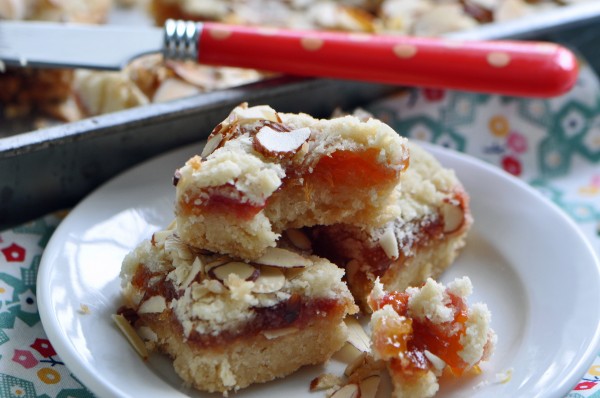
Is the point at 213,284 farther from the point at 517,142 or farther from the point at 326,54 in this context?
the point at 517,142

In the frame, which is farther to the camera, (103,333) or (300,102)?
(300,102)

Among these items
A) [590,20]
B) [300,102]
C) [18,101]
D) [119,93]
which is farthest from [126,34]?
[590,20]

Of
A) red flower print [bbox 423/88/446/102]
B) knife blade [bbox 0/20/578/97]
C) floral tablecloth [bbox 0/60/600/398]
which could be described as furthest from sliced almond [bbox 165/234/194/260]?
red flower print [bbox 423/88/446/102]

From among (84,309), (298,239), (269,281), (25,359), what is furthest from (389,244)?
(25,359)

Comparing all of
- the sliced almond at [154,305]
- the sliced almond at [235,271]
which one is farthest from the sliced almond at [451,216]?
the sliced almond at [154,305]

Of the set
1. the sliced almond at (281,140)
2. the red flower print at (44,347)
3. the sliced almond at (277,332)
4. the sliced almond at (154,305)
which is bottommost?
the red flower print at (44,347)

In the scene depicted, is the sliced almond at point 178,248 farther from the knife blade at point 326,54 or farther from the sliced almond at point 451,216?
the knife blade at point 326,54

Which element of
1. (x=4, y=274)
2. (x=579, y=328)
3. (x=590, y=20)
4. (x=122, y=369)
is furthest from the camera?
(x=590, y=20)

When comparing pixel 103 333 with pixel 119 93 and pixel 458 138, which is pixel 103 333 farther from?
pixel 458 138
